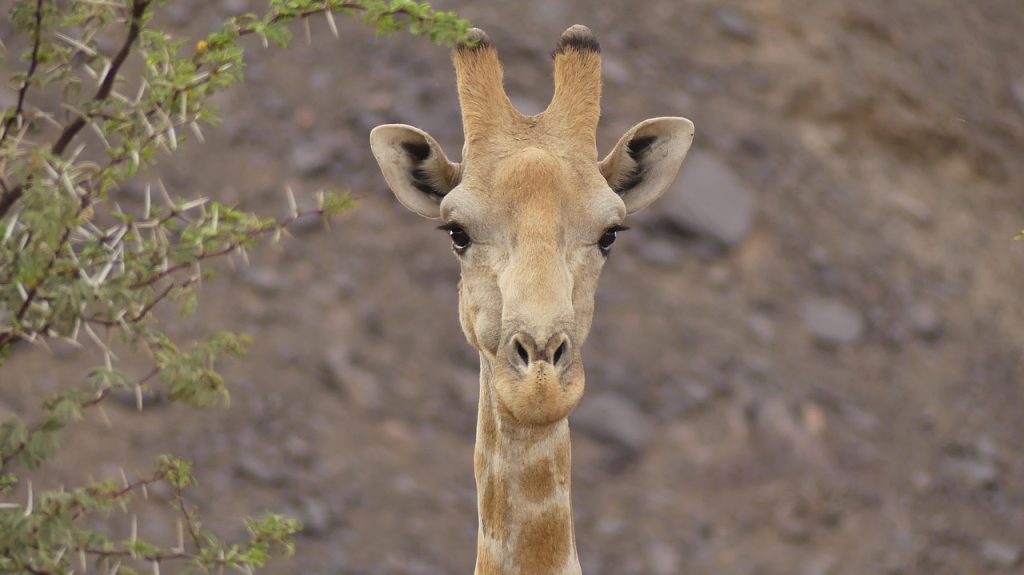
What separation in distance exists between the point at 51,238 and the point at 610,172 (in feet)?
9.10

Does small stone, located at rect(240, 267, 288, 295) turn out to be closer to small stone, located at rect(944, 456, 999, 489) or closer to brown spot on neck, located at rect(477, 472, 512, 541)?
small stone, located at rect(944, 456, 999, 489)

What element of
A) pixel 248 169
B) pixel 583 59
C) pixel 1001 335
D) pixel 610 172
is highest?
pixel 583 59

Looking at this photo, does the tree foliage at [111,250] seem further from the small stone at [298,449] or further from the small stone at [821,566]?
the small stone at [821,566]

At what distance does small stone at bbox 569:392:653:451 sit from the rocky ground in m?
0.03

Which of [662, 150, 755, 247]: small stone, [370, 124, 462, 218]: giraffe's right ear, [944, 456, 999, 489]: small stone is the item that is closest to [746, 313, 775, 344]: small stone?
[662, 150, 755, 247]: small stone

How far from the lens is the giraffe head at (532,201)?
19.7 ft

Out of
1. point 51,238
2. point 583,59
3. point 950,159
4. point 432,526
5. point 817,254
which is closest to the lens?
point 51,238

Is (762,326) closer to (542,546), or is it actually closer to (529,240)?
(542,546)

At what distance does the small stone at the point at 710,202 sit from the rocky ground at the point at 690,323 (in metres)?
0.04

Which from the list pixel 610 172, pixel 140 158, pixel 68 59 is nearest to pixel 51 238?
pixel 140 158

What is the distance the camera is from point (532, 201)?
6543 millimetres

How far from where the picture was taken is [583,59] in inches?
286

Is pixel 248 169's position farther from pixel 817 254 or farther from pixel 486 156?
pixel 486 156

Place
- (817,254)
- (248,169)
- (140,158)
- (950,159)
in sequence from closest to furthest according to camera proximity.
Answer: (140,158), (248,169), (817,254), (950,159)
